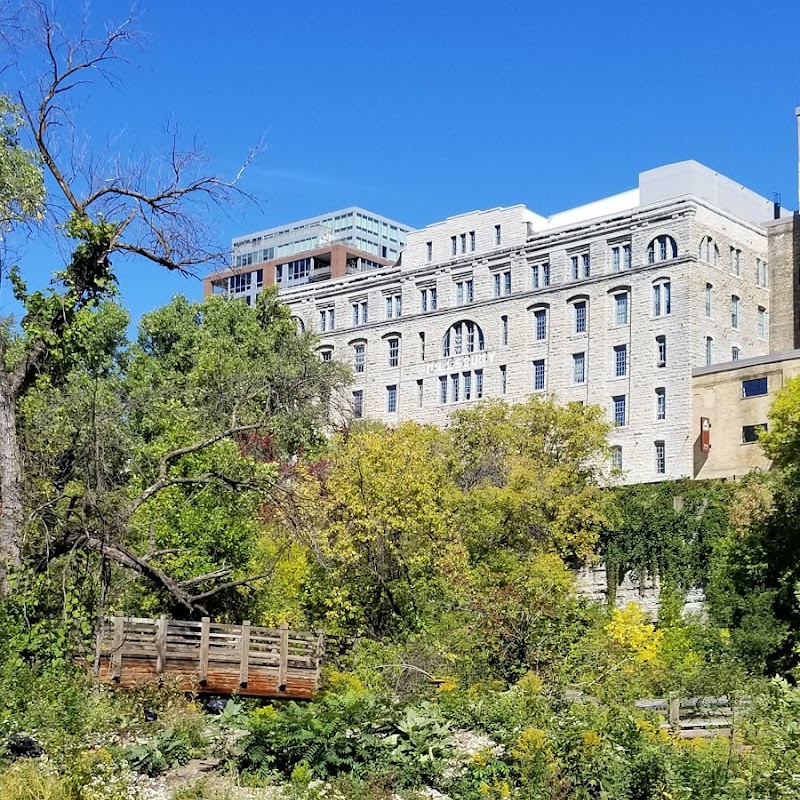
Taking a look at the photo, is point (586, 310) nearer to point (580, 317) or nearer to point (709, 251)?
point (580, 317)

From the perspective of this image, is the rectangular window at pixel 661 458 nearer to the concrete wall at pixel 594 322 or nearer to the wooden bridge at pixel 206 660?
the concrete wall at pixel 594 322

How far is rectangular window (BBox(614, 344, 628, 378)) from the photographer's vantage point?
6362cm

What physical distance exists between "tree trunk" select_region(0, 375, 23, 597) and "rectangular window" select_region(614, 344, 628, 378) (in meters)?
47.2

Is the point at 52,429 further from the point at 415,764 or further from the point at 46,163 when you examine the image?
the point at 415,764

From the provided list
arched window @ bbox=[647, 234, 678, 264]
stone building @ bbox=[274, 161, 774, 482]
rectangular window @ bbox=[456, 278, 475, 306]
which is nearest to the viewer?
stone building @ bbox=[274, 161, 774, 482]

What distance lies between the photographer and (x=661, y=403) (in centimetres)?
6184

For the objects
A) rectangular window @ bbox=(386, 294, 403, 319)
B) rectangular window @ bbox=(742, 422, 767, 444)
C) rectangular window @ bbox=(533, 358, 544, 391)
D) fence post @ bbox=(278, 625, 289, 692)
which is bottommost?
fence post @ bbox=(278, 625, 289, 692)

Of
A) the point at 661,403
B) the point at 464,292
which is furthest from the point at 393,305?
the point at 661,403

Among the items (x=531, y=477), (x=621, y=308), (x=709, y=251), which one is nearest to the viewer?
(x=531, y=477)

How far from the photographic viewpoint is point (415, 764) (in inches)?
648

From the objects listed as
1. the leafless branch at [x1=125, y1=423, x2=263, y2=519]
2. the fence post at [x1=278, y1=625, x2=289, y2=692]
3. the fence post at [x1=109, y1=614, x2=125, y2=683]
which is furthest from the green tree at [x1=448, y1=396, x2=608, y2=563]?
the fence post at [x1=109, y1=614, x2=125, y2=683]

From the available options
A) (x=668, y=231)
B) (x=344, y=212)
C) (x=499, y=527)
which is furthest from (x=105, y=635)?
(x=344, y=212)

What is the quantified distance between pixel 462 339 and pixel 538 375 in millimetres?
5818

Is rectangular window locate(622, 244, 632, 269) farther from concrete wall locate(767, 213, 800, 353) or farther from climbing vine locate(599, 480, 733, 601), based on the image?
climbing vine locate(599, 480, 733, 601)
